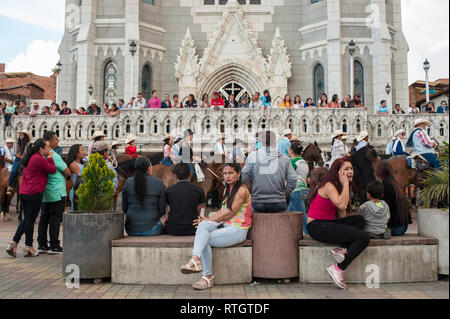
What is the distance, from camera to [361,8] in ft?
79.5

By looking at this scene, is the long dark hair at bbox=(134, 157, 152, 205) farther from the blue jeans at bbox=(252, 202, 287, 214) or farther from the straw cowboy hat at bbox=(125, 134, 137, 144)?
the straw cowboy hat at bbox=(125, 134, 137, 144)

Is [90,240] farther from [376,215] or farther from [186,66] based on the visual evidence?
[186,66]

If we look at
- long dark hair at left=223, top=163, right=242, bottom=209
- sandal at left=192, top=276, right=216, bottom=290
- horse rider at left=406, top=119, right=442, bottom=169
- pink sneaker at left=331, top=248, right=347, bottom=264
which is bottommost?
sandal at left=192, top=276, right=216, bottom=290

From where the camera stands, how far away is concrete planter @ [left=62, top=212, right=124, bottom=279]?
606cm

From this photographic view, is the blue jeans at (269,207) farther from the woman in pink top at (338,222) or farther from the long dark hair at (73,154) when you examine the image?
the long dark hair at (73,154)

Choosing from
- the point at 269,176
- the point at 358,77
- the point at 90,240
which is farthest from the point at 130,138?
the point at 358,77

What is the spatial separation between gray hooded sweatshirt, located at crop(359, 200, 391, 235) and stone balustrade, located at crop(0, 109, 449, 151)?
35.7 feet

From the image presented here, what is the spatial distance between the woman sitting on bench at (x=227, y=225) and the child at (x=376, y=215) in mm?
1715

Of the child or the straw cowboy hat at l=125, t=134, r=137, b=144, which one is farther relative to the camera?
the straw cowboy hat at l=125, t=134, r=137, b=144

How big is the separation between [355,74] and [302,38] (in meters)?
3.89

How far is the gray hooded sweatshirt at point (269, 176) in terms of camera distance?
255 inches

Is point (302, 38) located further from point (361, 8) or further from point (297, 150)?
point (297, 150)

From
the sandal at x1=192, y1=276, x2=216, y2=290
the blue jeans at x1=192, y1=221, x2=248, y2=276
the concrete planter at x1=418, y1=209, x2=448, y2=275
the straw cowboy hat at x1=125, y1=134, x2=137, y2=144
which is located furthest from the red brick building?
the concrete planter at x1=418, y1=209, x2=448, y2=275

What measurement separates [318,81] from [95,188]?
20.6 metres
